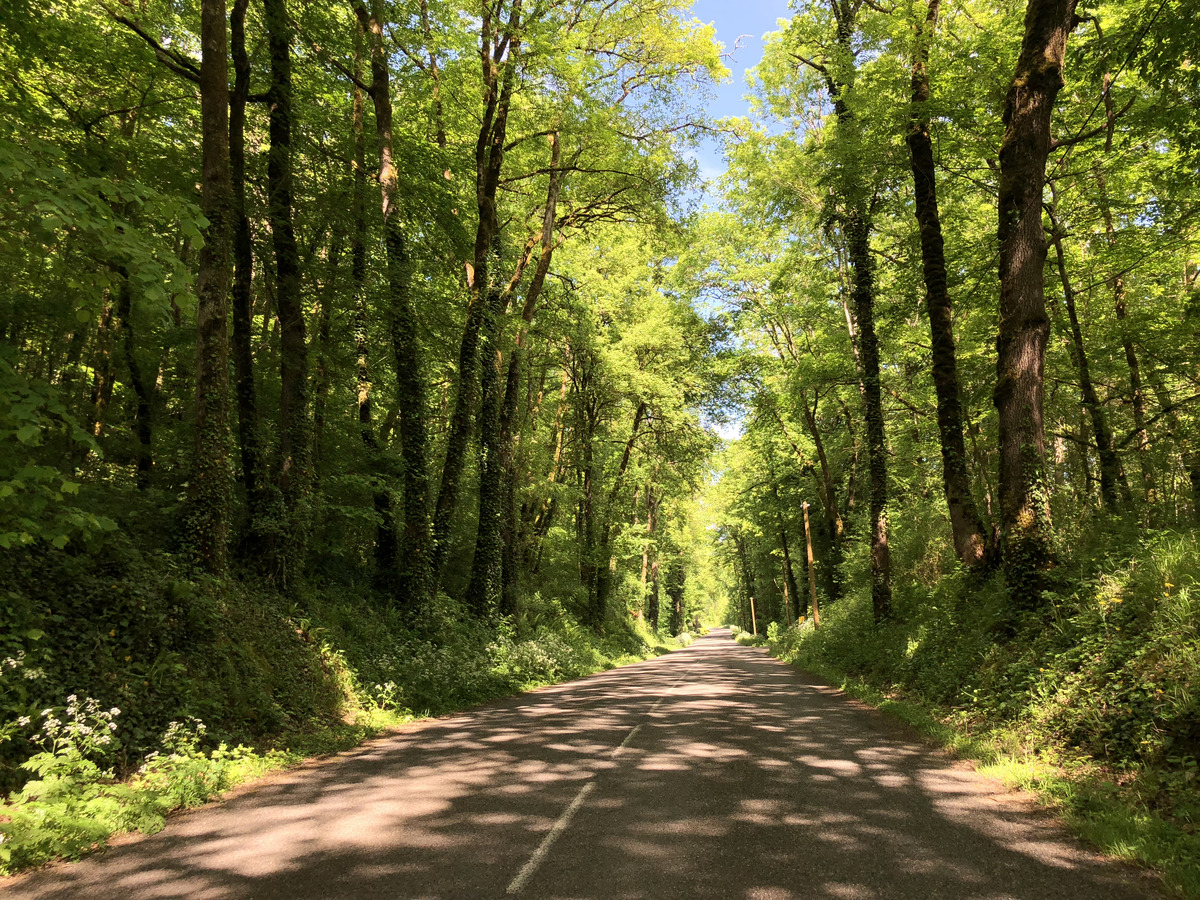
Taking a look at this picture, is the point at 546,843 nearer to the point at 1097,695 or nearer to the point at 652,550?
the point at 1097,695

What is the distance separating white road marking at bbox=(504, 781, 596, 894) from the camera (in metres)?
3.58

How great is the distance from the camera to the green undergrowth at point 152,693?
15.4 feet

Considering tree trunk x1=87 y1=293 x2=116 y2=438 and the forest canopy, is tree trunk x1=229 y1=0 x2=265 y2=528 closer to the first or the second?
the forest canopy

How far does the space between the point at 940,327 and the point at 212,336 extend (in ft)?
41.5

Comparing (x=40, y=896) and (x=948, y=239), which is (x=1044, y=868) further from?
(x=948, y=239)

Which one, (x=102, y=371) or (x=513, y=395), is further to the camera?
(x=513, y=395)

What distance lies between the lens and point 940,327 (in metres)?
12.0

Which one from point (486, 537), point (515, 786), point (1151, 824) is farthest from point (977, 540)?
point (486, 537)

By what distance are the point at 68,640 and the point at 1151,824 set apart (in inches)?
362

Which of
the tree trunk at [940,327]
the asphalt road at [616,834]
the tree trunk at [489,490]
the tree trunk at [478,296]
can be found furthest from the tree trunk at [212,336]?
the tree trunk at [940,327]

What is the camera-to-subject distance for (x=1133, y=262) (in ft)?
44.7

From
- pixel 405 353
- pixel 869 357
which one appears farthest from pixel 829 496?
pixel 405 353

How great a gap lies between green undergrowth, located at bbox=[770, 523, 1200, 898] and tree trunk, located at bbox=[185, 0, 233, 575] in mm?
9606

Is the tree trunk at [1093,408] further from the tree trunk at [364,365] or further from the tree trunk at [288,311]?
the tree trunk at [288,311]
